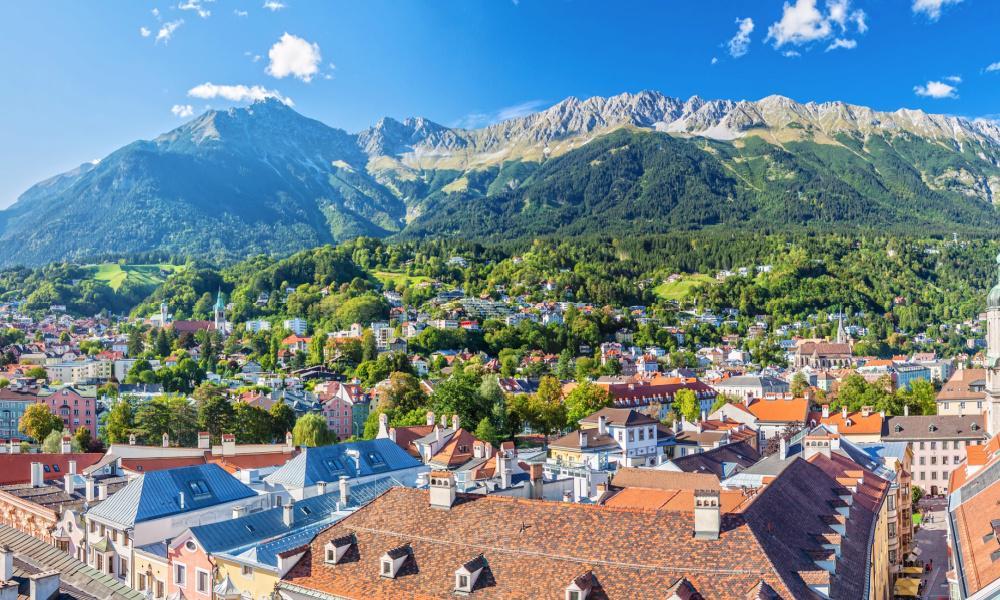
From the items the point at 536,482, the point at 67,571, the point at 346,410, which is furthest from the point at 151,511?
the point at 346,410

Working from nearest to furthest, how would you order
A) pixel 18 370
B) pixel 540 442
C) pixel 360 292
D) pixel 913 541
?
1. pixel 913 541
2. pixel 540 442
3. pixel 18 370
4. pixel 360 292

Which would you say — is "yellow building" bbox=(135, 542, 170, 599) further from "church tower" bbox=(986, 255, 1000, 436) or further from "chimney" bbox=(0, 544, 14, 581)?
"church tower" bbox=(986, 255, 1000, 436)

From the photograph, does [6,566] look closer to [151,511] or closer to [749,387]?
[151,511]

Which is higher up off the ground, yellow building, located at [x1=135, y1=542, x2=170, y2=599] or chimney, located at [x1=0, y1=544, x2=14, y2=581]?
chimney, located at [x1=0, y1=544, x2=14, y2=581]

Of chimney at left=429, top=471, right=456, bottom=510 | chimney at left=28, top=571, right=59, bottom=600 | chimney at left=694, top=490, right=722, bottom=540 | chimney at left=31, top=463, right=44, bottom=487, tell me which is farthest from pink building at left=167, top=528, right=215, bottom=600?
chimney at left=31, top=463, right=44, bottom=487

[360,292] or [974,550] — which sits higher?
[360,292]

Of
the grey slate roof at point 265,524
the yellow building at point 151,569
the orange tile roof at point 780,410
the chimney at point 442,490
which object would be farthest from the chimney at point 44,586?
the orange tile roof at point 780,410

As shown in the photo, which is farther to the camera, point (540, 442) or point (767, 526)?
point (540, 442)

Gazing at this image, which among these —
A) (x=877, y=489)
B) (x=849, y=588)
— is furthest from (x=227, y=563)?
(x=877, y=489)

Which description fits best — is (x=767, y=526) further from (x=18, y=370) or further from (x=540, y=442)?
(x=18, y=370)
